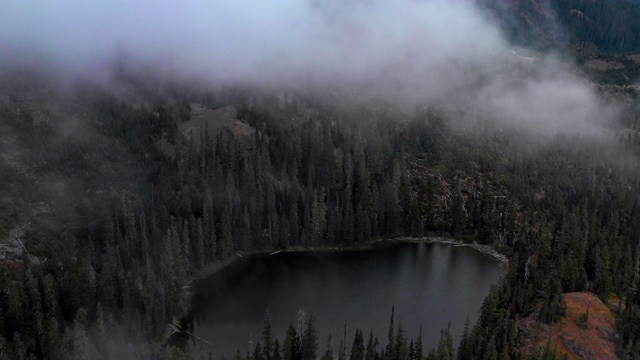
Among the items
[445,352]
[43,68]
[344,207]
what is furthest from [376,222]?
[43,68]

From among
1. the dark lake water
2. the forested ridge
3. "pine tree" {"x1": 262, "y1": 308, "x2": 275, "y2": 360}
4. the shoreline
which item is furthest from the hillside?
"pine tree" {"x1": 262, "y1": 308, "x2": 275, "y2": 360}

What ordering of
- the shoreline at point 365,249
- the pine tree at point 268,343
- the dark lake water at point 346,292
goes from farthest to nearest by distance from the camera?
the shoreline at point 365,249 < the dark lake water at point 346,292 < the pine tree at point 268,343

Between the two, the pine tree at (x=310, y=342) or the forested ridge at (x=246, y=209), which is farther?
the forested ridge at (x=246, y=209)

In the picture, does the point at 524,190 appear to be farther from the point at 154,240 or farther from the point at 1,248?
the point at 1,248

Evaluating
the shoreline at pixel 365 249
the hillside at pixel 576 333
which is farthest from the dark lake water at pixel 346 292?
the hillside at pixel 576 333

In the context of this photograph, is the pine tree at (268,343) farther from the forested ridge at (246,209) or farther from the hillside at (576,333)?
the hillside at (576,333)

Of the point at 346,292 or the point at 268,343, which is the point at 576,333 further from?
the point at 268,343

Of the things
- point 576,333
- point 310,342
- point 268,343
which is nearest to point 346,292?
point 310,342

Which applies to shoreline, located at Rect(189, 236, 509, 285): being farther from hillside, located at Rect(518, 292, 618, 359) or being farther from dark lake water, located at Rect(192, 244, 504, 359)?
hillside, located at Rect(518, 292, 618, 359)
